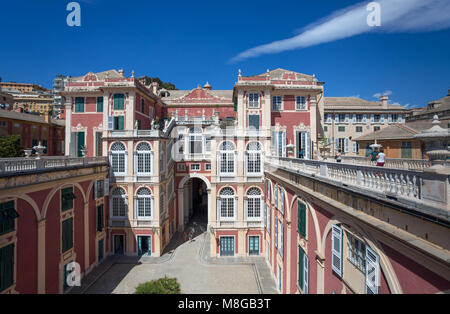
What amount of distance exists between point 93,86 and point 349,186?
29960mm

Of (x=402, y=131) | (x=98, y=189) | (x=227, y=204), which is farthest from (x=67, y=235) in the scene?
(x=402, y=131)

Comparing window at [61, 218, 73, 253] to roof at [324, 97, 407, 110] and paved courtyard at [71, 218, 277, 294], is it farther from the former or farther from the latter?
roof at [324, 97, 407, 110]

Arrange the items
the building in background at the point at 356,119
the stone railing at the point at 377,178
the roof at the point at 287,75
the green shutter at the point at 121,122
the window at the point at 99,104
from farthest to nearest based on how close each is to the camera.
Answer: the building in background at the point at 356,119, the window at the point at 99,104, the roof at the point at 287,75, the green shutter at the point at 121,122, the stone railing at the point at 377,178

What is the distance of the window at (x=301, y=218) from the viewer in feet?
37.1

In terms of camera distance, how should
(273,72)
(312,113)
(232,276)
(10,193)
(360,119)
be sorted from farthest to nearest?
(360,119) < (273,72) < (312,113) < (232,276) < (10,193)

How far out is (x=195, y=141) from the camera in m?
29.0

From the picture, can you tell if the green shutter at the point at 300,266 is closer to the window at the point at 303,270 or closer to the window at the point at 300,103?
the window at the point at 303,270

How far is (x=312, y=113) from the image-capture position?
26.5 metres

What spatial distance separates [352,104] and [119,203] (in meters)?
40.0

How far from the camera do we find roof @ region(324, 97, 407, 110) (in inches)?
1468

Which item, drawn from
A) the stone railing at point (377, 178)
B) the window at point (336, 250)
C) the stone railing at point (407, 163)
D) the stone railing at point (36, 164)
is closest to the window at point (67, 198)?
the stone railing at point (36, 164)

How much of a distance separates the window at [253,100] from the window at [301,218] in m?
16.3

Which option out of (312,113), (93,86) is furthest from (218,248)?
(93,86)

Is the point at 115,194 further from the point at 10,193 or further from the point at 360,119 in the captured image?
the point at 360,119
